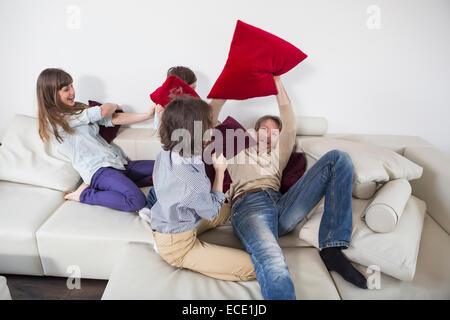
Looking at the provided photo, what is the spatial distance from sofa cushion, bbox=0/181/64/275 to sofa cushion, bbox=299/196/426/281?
1270 mm

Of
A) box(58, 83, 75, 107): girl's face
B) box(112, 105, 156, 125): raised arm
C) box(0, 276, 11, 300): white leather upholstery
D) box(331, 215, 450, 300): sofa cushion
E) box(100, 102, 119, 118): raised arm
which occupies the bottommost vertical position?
box(331, 215, 450, 300): sofa cushion

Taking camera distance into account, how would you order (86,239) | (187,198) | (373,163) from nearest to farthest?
(187,198)
(86,239)
(373,163)

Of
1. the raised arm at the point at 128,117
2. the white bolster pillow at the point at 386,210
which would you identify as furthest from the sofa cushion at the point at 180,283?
the raised arm at the point at 128,117

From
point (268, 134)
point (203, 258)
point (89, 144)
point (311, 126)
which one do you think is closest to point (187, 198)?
point (203, 258)

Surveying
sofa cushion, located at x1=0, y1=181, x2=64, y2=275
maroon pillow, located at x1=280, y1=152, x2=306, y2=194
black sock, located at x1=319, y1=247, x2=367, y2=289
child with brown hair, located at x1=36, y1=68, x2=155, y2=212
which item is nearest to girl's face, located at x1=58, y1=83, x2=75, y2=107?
child with brown hair, located at x1=36, y1=68, x2=155, y2=212

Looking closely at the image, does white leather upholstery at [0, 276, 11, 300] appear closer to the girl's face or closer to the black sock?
the girl's face

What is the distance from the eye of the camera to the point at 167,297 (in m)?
1.14

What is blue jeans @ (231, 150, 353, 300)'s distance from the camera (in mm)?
1268

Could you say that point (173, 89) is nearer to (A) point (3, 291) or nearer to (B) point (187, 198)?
(B) point (187, 198)

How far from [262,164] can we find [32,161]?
132 cm

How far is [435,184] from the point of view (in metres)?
1.64

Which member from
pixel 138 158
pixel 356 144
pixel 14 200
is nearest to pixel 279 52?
pixel 356 144

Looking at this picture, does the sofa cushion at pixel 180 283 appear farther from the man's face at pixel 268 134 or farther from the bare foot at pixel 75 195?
the man's face at pixel 268 134

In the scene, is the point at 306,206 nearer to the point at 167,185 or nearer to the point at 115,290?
the point at 167,185
